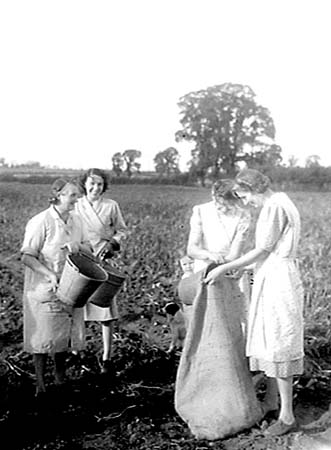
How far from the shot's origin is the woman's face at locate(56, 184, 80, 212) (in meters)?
2.50

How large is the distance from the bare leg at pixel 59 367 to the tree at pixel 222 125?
1118 millimetres

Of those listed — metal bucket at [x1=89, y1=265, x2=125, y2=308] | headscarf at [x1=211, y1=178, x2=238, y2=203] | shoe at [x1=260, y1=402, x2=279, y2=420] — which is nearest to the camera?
shoe at [x1=260, y1=402, x2=279, y2=420]

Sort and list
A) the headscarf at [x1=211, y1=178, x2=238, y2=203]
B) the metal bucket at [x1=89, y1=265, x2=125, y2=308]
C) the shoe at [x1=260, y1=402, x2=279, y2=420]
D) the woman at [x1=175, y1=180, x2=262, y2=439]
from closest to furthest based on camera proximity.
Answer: the woman at [x1=175, y1=180, x2=262, y2=439] < the shoe at [x1=260, y1=402, x2=279, y2=420] < the headscarf at [x1=211, y1=178, x2=238, y2=203] < the metal bucket at [x1=89, y1=265, x2=125, y2=308]

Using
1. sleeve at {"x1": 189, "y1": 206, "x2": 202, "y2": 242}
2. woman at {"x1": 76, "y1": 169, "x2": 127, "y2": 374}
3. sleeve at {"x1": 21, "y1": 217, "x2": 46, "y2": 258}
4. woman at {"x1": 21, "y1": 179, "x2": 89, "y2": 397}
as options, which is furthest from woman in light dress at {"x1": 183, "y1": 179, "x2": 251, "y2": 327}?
sleeve at {"x1": 21, "y1": 217, "x2": 46, "y2": 258}

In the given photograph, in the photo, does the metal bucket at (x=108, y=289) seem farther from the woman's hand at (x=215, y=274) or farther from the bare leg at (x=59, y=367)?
the woman's hand at (x=215, y=274)

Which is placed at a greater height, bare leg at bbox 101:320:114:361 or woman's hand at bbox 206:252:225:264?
woman's hand at bbox 206:252:225:264

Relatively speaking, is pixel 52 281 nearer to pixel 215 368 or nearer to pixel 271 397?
pixel 215 368

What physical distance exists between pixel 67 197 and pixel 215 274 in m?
0.71

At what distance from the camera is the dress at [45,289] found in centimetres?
249

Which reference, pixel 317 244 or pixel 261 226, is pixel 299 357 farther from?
pixel 317 244

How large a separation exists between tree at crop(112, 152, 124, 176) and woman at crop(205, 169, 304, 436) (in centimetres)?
86

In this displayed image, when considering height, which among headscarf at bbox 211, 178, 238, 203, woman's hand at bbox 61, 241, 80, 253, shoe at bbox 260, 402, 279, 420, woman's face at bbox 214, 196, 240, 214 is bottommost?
shoe at bbox 260, 402, 279, 420

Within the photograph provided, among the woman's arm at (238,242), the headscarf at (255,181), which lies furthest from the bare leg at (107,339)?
the headscarf at (255,181)

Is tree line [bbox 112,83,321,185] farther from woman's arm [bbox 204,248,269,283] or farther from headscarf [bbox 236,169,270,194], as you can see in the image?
woman's arm [bbox 204,248,269,283]
